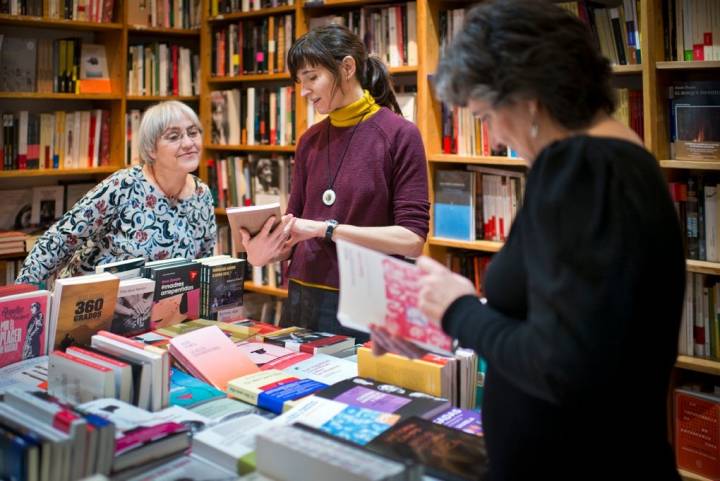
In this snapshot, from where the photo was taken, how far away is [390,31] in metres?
3.64

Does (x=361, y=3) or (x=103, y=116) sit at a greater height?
(x=361, y=3)

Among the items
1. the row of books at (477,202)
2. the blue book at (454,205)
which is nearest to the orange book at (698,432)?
the row of books at (477,202)

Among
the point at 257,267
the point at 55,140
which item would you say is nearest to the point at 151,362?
the point at 257,267

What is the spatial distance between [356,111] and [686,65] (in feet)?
4.36

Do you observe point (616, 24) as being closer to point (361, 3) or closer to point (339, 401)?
point (361, 3)

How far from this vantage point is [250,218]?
217cm

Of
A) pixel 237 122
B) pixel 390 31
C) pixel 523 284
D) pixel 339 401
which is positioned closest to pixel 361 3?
pixel 390 31

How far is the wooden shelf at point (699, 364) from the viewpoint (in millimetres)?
2793

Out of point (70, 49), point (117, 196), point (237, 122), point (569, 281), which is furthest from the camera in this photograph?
point (237, 122)

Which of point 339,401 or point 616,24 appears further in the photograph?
point 616,24

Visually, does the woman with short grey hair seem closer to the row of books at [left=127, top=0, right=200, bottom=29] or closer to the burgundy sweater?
the burgundy sweater

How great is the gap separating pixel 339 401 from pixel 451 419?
0.25 metres

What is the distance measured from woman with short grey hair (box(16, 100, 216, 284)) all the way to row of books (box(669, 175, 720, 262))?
1890mm

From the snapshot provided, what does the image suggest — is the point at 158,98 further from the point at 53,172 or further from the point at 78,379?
the point at 78,379
